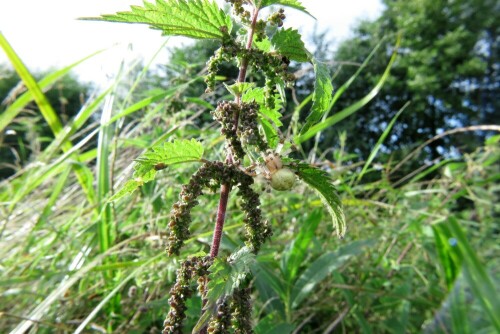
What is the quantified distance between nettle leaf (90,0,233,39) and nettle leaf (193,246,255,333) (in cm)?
32

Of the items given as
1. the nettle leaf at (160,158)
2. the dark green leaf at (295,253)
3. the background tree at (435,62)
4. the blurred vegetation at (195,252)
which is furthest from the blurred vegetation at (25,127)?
the background tree at (435,62)

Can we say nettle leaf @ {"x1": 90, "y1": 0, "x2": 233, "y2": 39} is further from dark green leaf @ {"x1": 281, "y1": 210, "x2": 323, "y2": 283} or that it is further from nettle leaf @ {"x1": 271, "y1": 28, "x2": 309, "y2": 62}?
dark green leaf @ {"x1": 281, "y1": 210, "x2": 323, "y2": 283}

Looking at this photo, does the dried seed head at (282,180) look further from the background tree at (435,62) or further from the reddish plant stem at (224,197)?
the background tree at (435,62)

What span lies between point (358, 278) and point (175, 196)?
2.39 ft

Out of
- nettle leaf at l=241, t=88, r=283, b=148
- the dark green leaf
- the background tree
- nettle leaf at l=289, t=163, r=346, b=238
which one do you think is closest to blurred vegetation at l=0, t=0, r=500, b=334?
the dark green leaf

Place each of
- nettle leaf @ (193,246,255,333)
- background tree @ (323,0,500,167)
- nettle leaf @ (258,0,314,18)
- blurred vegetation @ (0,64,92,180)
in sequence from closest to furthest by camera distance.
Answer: nettle leaf @ (193,246,255,333) < nettle leaf @ (258,0,314,18) < blurred vegetation @ (0,64,92,180) < background tree @ (323,0,500,167)

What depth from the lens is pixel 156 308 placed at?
4.00 ft

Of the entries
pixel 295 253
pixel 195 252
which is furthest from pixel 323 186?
pixel 295 253

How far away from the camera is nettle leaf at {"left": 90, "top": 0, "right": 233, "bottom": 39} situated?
0.60 meters

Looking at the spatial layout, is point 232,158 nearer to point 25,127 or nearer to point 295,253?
point 295,253

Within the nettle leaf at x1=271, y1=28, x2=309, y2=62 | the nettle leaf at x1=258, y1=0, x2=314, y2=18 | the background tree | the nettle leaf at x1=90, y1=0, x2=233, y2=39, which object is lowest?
the nettle leaf at x1=271, y1=28, x2=309, y2=62

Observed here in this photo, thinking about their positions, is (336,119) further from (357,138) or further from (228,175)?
(357,138)

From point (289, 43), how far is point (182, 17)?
156 millimetres

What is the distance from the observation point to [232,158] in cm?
66
